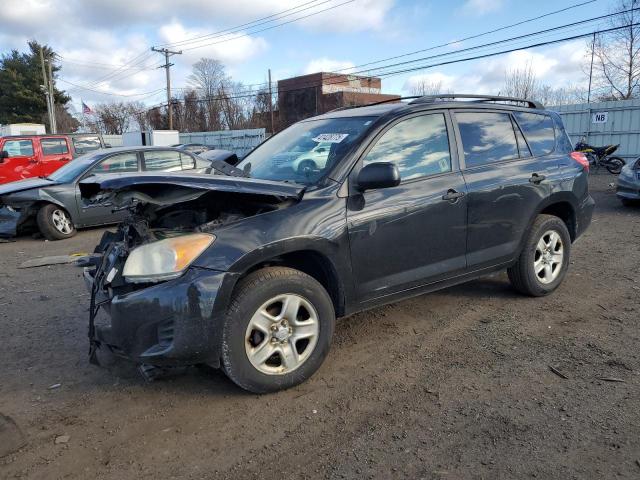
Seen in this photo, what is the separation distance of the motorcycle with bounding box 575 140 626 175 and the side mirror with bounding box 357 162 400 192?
52.1 feet

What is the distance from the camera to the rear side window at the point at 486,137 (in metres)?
4.06

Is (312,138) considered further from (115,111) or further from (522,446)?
(115,111)

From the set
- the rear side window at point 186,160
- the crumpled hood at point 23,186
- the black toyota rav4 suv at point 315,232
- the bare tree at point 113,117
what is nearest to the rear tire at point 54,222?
the crumpled hood at point 23,186

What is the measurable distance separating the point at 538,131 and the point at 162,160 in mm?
7079

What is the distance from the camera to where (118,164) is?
8.95 meters

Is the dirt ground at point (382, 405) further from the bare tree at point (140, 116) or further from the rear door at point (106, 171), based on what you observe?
the bare tree at point (140, 116)

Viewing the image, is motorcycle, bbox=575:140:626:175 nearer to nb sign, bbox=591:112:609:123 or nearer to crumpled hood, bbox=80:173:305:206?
nb sign, bbox=591:112:609:123

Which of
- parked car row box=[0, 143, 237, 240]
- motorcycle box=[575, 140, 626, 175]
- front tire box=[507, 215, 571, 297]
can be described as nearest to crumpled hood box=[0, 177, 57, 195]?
parked car row box=[0, 143, 237, 240]

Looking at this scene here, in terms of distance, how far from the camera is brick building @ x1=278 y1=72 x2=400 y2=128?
164 ft

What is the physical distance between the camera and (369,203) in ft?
11.2

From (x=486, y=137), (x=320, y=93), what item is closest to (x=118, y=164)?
(x=486, y=137)

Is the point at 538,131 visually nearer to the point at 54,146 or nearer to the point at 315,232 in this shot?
the point at 315,232

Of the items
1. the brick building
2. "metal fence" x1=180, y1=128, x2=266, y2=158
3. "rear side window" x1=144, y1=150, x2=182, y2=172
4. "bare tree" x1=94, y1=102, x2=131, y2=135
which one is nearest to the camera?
"rear side window" x1=144, y1=150, x2=182, y2=172

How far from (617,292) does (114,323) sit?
4.61 m
